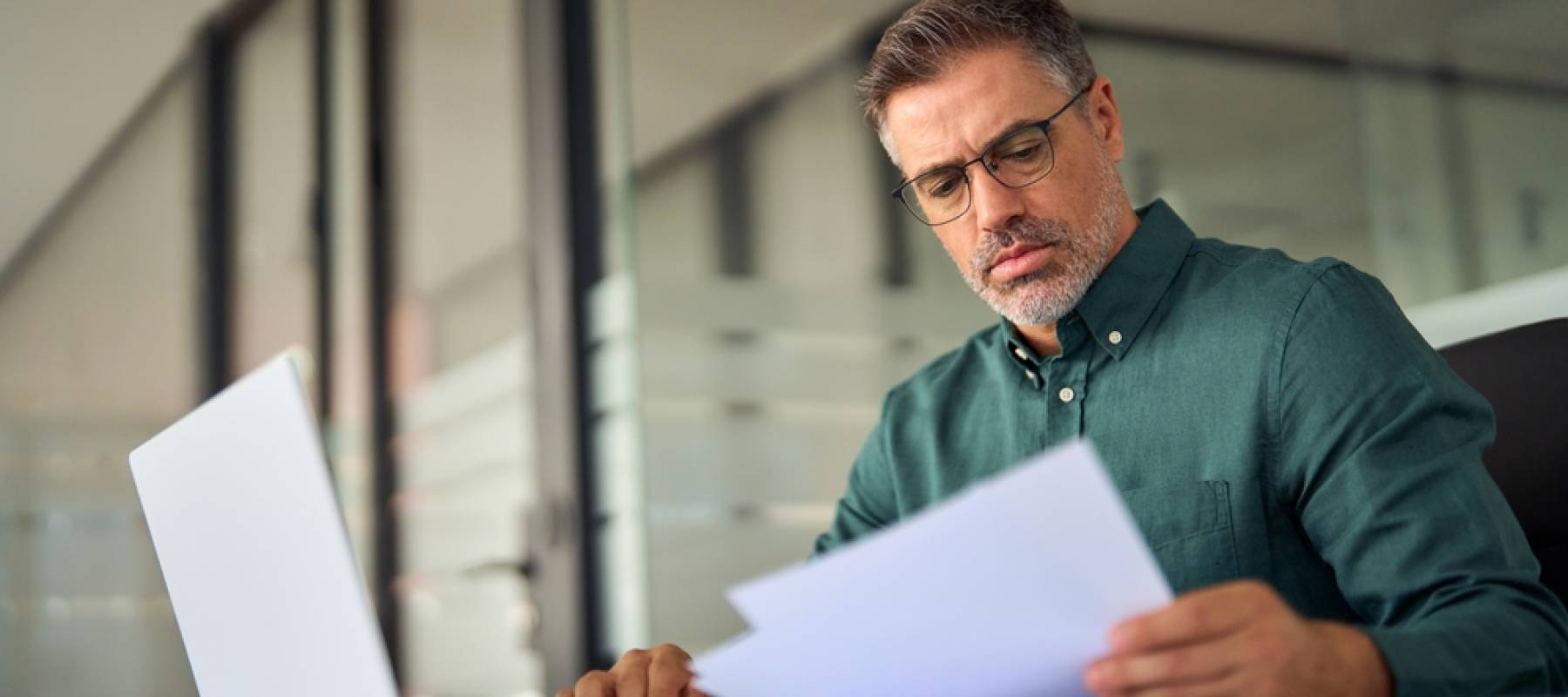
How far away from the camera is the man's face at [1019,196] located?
1246 millimetres

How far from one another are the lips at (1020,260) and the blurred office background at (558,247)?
475 mm

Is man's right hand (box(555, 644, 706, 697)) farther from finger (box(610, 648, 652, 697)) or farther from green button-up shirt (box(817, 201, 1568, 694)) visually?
green button-up shirt (box(817, 201, 1568, 694))

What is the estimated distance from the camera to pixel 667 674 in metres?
1.05

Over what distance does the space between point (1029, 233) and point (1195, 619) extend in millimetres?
626

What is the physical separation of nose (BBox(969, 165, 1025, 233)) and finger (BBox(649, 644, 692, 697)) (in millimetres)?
451

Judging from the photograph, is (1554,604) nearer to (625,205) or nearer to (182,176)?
(625,205)

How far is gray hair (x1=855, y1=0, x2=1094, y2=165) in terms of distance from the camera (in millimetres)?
1266

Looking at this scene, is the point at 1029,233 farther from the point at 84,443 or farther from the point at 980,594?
the point at 84,443

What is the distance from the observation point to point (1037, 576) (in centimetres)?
63

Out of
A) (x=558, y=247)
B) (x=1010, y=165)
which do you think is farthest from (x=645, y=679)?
(x=558, y=247)

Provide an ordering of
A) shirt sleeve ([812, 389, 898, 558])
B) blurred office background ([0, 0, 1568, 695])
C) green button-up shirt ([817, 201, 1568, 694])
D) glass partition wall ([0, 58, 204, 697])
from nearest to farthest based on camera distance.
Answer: green button-up shirt ([817, 201, 1568, 694]), shirt sleeve ([812, 389, 898, 558]), blurred office background ([0, 0, 1568, 695]), glass partition wall ([0, 58, 204, 697])

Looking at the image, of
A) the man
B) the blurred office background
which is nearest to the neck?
the man

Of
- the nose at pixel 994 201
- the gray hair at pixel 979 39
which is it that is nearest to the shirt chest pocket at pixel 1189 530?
the nose at pixel 994 201

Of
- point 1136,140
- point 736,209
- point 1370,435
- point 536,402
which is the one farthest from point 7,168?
point 1370,435
